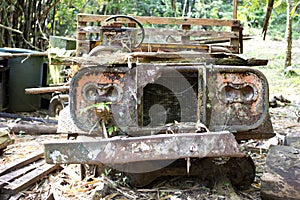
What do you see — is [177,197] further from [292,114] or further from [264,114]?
[292,114]

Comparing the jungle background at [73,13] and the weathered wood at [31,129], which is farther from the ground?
the jungle background at [73,13]

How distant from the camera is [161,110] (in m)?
2.90

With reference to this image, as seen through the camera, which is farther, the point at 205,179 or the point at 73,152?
the point at 205,179

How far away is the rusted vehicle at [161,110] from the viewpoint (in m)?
2.30

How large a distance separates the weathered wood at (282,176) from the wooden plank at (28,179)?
187 centimetres

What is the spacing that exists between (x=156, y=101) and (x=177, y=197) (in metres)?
0.73

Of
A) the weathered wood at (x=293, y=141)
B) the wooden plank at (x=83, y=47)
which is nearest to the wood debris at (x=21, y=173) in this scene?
the wooden plank at (x=83, y=47)

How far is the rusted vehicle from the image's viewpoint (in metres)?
2.30

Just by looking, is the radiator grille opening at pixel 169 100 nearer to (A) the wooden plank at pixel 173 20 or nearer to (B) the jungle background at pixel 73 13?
(A) the wooden plank at pixel 173 20

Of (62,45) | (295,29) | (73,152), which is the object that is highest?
(295,29)

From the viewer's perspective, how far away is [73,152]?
229 cm

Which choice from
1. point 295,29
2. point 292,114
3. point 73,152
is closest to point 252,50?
point 295,29

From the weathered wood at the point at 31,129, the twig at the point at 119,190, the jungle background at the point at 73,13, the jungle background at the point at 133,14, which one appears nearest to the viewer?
the twig at the point at 119,190

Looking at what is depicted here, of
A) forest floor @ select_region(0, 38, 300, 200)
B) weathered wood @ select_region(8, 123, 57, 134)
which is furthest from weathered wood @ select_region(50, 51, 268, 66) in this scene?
weathered wood @ select_region(8, 123, 57, 134)
